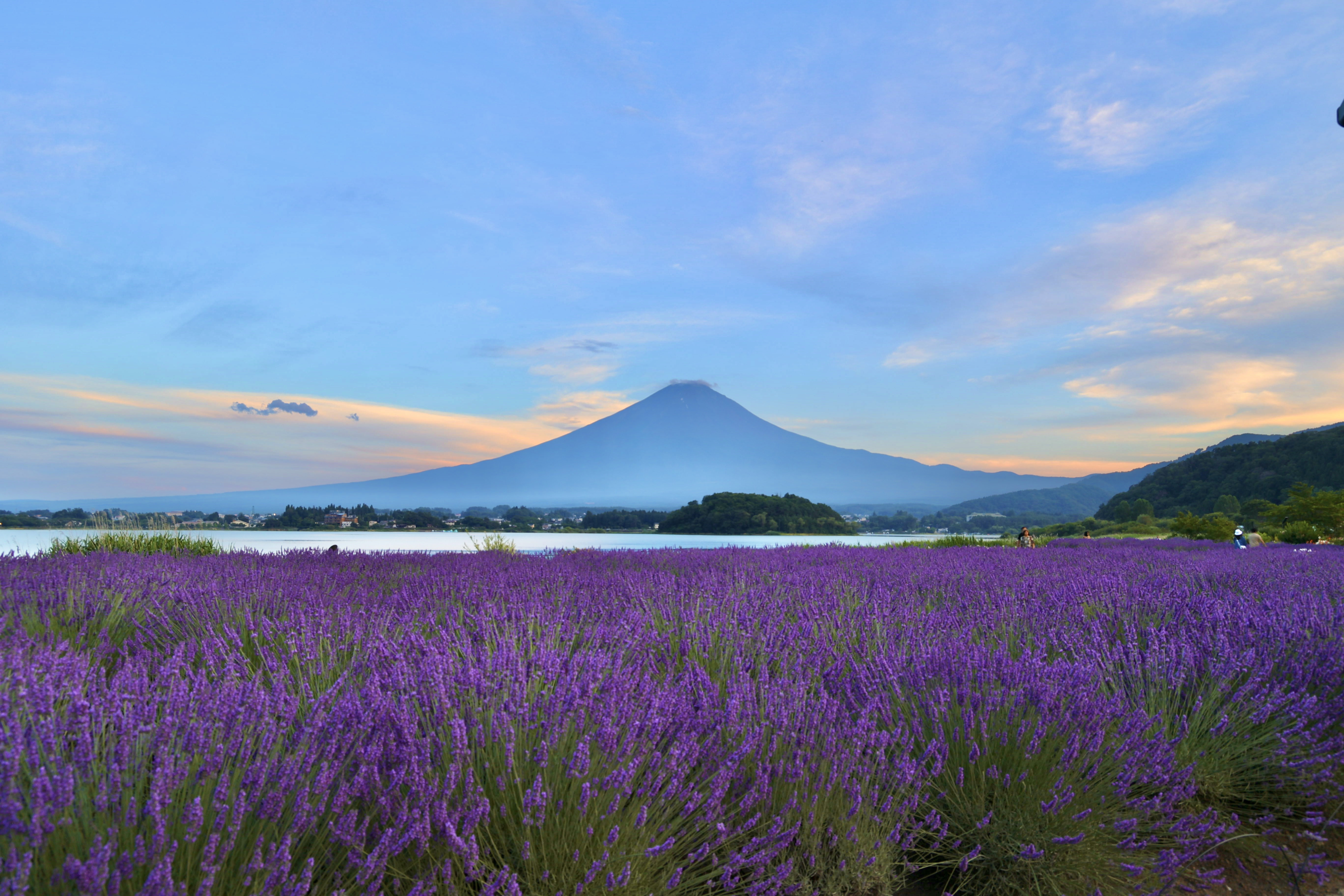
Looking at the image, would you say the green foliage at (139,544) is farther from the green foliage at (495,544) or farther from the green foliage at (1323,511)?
the green foliage at (1323,511)

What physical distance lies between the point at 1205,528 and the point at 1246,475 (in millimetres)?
30690

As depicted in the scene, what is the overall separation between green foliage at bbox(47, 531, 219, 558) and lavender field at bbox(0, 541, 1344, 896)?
7.13 meters

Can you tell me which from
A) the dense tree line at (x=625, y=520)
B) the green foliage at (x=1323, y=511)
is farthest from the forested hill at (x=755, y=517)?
the green foliage at (x=1323, y=511)

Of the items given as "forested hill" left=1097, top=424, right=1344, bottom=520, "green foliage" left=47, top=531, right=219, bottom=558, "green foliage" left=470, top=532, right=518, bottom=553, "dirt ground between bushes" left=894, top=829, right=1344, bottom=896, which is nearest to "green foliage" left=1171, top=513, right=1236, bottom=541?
"green foliage" left=470, top=532, right=518, bottom=553

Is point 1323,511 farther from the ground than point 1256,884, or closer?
farther from the ground

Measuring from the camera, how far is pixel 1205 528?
2012 cm

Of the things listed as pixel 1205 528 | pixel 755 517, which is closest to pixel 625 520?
pixel 755 517

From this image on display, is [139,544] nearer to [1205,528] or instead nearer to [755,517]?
[1205,528]

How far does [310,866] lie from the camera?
1.27 metres

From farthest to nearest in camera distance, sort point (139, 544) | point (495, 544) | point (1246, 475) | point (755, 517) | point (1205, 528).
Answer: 1. point (1246, 475)
2. point (755, 517)
3. point (1205, 528)
4. point (495, 544)
5. point (139, 544)

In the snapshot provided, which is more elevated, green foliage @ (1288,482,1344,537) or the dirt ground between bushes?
green foliage @ (1288,482,1344,537)

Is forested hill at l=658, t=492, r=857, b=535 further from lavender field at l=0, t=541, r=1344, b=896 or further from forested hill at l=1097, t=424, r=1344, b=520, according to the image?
lavender field at l=0, t=541, r=1344, b=896

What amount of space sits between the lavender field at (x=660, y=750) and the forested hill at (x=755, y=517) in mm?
31286

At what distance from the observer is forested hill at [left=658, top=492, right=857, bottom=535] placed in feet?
118
